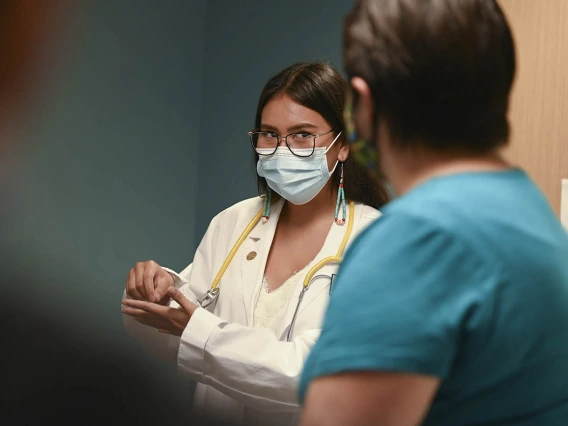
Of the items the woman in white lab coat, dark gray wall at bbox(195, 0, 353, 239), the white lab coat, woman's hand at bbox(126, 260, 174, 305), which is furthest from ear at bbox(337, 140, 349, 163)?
dark gray wall at bbox(195, 0, 353, 239)

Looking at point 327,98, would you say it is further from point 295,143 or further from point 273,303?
point 273,303

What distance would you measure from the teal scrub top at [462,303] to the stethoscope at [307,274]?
742 millimetres

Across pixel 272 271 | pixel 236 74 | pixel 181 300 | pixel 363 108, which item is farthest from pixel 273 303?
pixel 236 74

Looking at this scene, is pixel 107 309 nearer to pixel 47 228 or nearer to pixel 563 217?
pixel 47 228

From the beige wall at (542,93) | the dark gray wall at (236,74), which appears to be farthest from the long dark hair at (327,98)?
the dark gray wall at (236,74)

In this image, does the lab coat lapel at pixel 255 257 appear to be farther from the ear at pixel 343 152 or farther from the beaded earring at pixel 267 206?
the ear at pixel 343 152

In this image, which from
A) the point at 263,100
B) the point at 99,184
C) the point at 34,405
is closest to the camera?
the point at 34,405

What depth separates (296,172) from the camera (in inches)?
53.4

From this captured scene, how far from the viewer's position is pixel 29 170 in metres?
0.42

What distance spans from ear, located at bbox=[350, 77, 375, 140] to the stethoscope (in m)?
0.70

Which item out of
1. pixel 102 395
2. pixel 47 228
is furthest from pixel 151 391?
pixel 47 228

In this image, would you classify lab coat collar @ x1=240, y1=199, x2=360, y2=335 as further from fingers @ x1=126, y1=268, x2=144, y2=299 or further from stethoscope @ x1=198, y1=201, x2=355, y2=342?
fingers @ x1=126, y1=268, x2=144, y2=299

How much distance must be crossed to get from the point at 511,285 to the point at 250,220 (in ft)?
3.38

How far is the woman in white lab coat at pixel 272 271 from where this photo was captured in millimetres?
1153
